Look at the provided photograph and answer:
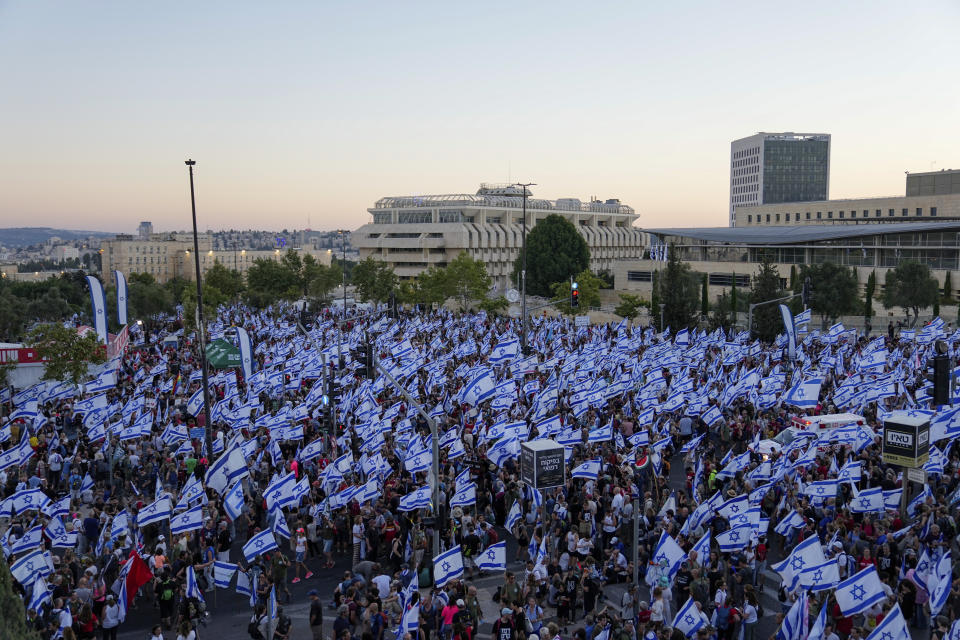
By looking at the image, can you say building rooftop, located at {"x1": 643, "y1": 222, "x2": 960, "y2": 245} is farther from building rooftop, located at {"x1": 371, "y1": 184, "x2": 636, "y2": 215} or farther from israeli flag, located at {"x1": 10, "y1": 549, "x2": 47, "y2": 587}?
israeli flag, located at {"x1": 10, "y1": 549, "x2": 47, "y2": 587}

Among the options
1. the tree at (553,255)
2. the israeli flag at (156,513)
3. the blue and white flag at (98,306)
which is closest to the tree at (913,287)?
the tree at (553,255)

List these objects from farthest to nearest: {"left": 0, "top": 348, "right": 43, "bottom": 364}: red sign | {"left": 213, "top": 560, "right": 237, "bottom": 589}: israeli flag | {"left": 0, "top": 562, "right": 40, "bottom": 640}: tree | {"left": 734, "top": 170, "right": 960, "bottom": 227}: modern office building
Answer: {"left": 734, "top": 170, "right": 960, "bottom": 227}: modern office building < {"left": 0, "top": 348, "right": 43, "bottom": 364}: red sign < {"left": 213, "top": 560, "right": 237, "bottom": 589}: israeli flag < {"left": 0, "top": 562, "right": 40, "bottom": 640}: tree

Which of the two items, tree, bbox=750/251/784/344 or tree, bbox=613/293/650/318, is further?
tree, bbox=613/293/650/318

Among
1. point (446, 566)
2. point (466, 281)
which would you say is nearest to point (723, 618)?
point (446, 566)

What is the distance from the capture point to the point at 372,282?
256 ft

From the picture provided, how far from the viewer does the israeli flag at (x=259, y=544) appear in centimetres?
1552

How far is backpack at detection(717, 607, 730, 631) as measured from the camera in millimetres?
13453

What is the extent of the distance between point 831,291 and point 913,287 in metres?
8.17

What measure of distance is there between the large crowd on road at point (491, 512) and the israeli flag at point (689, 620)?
5cm

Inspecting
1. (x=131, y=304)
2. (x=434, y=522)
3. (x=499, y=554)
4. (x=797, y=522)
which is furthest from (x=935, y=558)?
(x=131, y=304)

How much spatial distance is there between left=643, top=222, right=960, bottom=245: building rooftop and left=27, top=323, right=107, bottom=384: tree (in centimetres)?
7314

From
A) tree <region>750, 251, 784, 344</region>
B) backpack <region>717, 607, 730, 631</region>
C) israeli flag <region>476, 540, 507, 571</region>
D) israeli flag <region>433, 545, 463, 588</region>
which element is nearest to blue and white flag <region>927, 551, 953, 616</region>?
backpack <region>717, 607, 730, 631</region>

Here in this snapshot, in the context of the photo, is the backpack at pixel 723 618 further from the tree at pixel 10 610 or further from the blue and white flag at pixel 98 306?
the blue and white flag at pixel 98 306

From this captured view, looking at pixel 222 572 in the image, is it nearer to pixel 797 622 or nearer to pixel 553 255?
pixel 797 622
